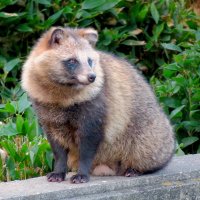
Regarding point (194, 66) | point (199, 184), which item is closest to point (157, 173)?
point (199, 184)

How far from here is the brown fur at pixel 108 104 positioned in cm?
495

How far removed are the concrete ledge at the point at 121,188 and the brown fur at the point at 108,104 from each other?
0.17 m

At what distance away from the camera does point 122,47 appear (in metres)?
8.47

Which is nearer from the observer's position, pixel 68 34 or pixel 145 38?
pixel 68 34

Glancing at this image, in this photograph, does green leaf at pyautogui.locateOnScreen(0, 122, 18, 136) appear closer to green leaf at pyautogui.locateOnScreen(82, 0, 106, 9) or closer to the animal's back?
the animal's back

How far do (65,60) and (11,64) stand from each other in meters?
2.64

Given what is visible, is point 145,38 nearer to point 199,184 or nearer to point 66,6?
point 66,6

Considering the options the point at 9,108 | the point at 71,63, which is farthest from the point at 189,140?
the point at 71,63

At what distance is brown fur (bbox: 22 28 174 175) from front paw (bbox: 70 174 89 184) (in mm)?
228

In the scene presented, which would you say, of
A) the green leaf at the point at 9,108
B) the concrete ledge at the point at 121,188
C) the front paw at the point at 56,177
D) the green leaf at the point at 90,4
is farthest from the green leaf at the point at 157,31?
the front paw at the point at 56,177

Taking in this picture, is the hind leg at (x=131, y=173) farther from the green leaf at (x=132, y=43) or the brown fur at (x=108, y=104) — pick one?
the green leaf at (x=132, y=43)

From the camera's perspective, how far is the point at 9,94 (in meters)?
7.41

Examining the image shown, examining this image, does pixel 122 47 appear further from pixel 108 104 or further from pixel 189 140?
pixel 108 104

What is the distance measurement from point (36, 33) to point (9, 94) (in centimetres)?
98
